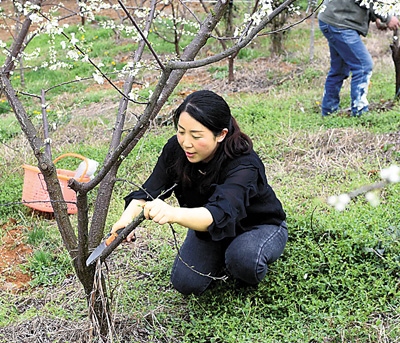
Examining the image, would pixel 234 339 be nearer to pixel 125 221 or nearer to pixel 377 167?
pixel 125 221

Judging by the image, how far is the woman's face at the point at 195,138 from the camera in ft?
7.54

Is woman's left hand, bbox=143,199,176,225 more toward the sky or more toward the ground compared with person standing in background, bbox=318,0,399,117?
more toward the sky

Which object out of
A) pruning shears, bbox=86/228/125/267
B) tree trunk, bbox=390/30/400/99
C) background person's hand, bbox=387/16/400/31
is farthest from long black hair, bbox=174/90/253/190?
tree trunk, bbox=390/30/400/99

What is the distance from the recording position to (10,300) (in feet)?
9.55

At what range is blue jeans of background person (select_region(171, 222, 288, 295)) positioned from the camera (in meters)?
2.54

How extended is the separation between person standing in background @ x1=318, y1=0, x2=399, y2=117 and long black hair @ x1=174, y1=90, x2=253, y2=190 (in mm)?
2873

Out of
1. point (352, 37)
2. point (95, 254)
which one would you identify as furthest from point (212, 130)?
point (352, 37)

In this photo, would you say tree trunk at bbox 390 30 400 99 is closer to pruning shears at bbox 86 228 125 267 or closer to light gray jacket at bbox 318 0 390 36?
light gray jacket at bbox 318 0 390 36

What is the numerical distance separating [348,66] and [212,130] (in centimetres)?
328

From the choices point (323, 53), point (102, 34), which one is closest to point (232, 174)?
point (323, 53)

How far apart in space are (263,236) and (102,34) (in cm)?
969

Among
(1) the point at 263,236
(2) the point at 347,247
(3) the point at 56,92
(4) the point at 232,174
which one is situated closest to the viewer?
(4) the point at 232,174

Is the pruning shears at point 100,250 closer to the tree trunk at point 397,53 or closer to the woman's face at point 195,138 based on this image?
the woman's face at point 195,138

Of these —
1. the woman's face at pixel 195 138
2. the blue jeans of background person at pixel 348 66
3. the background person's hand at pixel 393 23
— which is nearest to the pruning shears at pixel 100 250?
the woman's face at pixel 195 138
